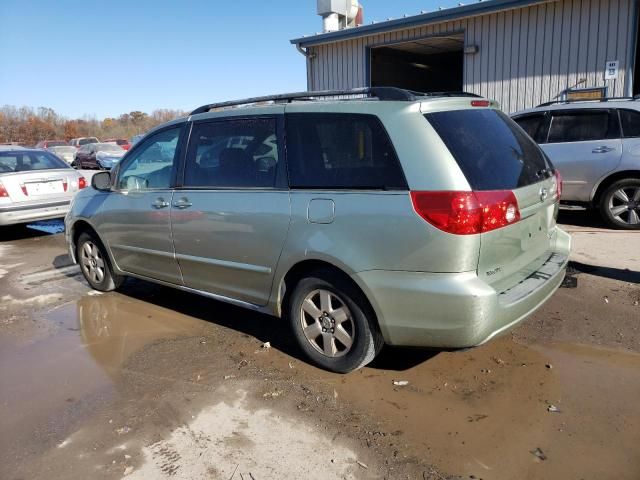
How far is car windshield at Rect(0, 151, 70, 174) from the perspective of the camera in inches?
349

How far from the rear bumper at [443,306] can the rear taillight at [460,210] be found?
266 mm

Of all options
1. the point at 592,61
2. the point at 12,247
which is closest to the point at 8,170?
the point at 12,247

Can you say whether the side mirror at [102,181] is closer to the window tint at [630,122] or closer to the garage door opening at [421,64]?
the window tint at [630,122]

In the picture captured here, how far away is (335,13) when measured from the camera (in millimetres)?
14609

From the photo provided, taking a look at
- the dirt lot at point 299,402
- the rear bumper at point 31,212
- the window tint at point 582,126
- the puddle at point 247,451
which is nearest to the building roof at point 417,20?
the window tint at point 582,126

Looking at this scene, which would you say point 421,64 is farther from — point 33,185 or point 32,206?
point 32,206

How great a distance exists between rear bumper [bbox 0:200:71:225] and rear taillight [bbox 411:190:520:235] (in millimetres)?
7632

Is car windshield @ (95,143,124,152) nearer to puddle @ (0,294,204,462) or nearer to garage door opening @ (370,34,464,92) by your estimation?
garage door opening @ (370,34,464,92)

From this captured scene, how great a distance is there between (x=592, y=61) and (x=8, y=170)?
35.5ft

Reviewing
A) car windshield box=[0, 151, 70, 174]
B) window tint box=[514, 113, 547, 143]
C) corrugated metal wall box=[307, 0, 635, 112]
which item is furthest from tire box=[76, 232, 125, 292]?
corrugated metal wall box=[307, 0, 635, 112]

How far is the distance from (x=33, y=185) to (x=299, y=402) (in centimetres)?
733

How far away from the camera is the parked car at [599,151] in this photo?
7.11 m

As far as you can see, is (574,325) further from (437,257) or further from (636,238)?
(636,238)

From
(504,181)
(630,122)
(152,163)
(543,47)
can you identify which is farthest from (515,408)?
(543,47)
